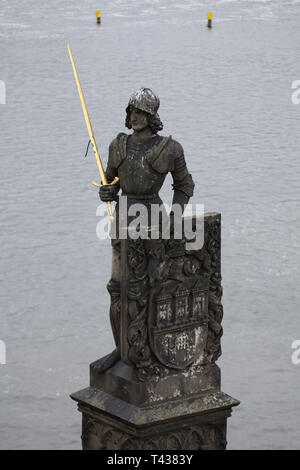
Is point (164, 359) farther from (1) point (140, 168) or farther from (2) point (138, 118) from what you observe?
(2) point (138, 118)

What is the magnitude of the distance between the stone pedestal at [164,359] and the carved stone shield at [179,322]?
10 millimetres

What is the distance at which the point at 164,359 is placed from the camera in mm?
16031

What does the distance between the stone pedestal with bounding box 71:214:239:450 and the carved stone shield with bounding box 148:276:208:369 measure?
0.03 ft

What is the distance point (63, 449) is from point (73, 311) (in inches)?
186

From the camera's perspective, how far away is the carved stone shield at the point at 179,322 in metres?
15.9

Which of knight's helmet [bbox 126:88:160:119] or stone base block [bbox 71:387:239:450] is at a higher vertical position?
knight's helmet [bbox 126:88:160:119]

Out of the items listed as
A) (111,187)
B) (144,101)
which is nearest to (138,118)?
(144,101)

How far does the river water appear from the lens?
2070cm

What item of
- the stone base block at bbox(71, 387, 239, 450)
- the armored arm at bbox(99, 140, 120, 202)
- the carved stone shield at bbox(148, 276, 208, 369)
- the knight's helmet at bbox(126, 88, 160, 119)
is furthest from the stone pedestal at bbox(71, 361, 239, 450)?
the knight's helmet at bbox(126, 88, 160, 119)

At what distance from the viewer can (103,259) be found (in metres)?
25.6

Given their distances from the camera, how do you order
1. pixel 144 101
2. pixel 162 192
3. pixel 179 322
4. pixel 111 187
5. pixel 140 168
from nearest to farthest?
1. pixel 179 322
2. pixel 144 101
3. pixel 140 168
4. pixel 111 187
5. pixel 162 192

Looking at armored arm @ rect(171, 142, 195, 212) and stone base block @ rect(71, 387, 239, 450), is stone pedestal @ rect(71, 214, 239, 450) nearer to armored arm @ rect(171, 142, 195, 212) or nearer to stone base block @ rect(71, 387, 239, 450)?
stone base block @ rect(71, 387, 239, 450)

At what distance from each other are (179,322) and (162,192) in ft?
42.9

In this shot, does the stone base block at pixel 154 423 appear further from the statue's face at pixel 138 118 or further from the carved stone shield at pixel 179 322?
the statue's face at pixel 138 118
